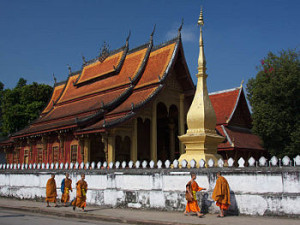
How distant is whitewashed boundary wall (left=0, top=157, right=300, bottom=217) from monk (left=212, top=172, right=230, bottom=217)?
0.39m

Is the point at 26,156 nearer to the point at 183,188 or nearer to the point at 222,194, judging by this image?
the point at 183,188

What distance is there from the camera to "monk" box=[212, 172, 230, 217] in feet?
30.6

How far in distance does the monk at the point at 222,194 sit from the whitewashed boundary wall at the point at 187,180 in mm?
395

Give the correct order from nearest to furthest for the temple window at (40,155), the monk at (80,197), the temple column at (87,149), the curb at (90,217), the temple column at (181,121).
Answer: the curb at (90,217)
the monk at (80,197)
the temple column at (87,149)
the temple column at (181,121)
the temple window at (40,155)

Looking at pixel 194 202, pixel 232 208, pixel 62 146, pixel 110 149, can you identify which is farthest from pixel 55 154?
pixel 232 208

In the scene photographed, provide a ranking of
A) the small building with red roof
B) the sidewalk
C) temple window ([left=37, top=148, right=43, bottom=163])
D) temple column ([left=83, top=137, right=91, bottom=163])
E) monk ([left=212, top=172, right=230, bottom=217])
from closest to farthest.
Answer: the sidewalk → monk ([left=212, top=172, right=230, bottom=217]) → temple column ([left=83, top=137, right=91, bottom=163]) → the small building with red roof → temple window ([left=37, top=148, right=43, bottom=163])

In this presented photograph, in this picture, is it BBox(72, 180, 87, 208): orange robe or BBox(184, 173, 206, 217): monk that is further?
BBox(72, 180, 87, 208): orange robe

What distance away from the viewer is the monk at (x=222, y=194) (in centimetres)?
934

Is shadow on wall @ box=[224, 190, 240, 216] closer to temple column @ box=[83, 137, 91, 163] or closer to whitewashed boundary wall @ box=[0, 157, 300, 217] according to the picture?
whitewashed boundary wall @ box=[0, 157, 300, 217]

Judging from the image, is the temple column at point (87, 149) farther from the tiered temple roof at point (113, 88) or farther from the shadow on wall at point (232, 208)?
Answer: the shadow on wall at point (232, 208)

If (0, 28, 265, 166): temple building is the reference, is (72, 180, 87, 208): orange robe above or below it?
below

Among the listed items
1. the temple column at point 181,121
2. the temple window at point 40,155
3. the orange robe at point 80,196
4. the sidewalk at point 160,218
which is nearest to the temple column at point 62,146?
the temple window at point 40,155

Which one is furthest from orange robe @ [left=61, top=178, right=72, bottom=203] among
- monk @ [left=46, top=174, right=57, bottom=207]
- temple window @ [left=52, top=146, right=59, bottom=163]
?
temple window @ [left=52, top=146, right=59, bottom=163]

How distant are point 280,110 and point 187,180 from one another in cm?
1329
